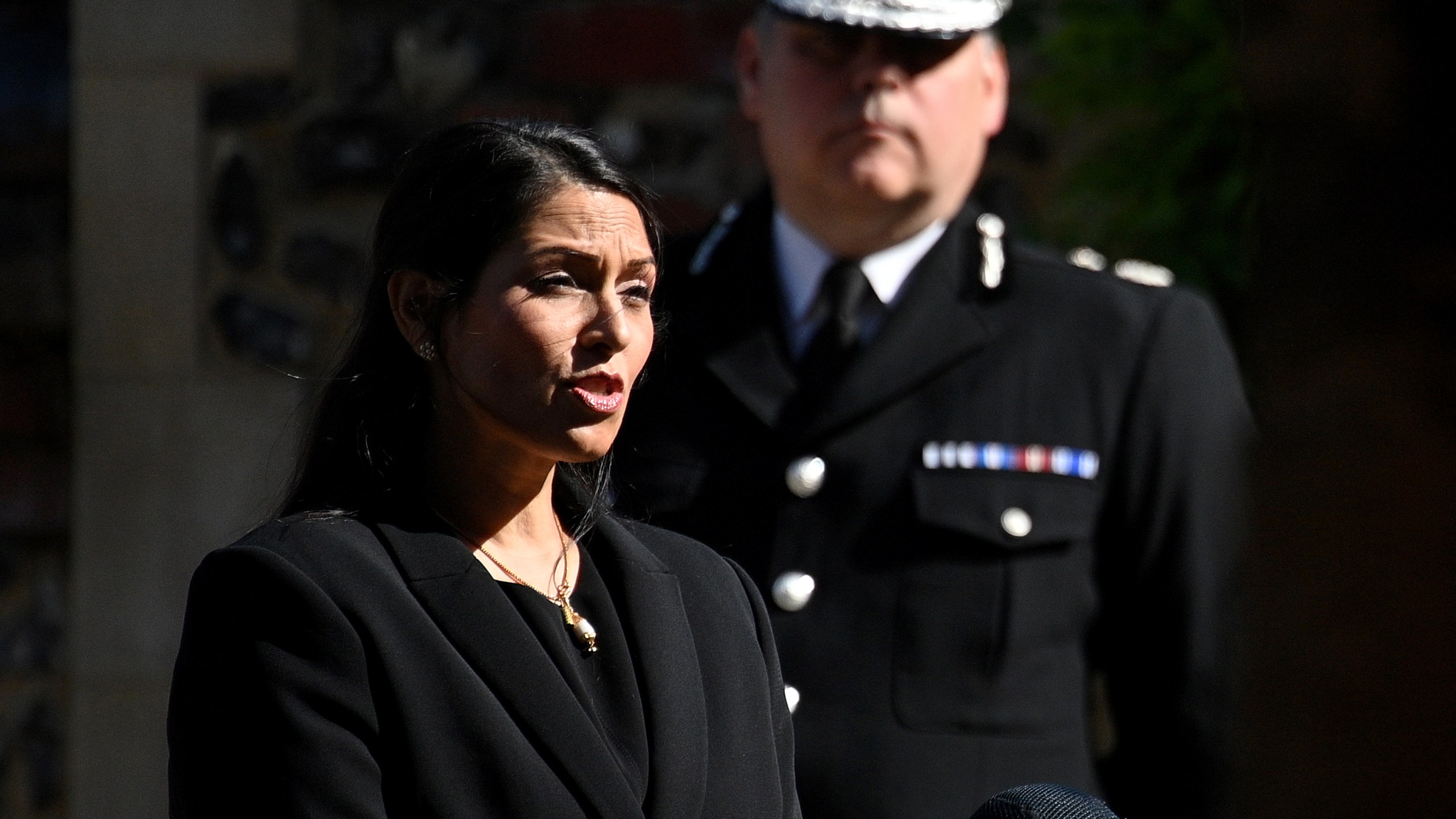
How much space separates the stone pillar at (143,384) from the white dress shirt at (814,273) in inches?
68.8

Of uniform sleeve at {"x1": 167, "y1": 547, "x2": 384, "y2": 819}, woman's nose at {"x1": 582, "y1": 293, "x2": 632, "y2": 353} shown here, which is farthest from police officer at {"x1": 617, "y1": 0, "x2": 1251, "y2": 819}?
uniform sleeve at {"x1": 167, "y1": 547, "x2": 384, "y2": 819}

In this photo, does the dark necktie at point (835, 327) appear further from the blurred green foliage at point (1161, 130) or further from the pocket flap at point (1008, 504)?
the blurred green foliage at point (1161, 130)

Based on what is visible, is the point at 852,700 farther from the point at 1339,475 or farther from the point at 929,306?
the point at 1339,475

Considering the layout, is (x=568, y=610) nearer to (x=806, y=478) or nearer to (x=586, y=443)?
(x=586, y=443)

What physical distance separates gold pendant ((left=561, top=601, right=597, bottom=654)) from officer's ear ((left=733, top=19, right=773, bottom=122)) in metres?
1.09

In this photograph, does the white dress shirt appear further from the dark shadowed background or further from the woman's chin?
the woman's chin

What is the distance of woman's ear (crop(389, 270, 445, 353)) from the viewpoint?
172 cm

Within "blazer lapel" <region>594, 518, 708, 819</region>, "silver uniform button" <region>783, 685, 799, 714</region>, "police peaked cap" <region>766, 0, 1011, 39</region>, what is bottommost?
"silver uniform button" <region>783, 685, 799, 714</region>

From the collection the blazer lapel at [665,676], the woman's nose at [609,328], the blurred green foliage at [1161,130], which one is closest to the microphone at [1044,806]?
the blazer lapel at [665,676]

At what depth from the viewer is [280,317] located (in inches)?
160

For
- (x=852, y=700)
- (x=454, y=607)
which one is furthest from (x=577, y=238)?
(x=852, y=700)

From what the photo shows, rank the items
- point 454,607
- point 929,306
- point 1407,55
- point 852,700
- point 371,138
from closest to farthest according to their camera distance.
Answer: point 1407,55 → point 454,607 → point 852,700 → point 929,306 → point 371,138

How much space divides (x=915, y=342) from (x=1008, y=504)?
0.85 feet

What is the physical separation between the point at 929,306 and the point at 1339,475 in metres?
1.96
